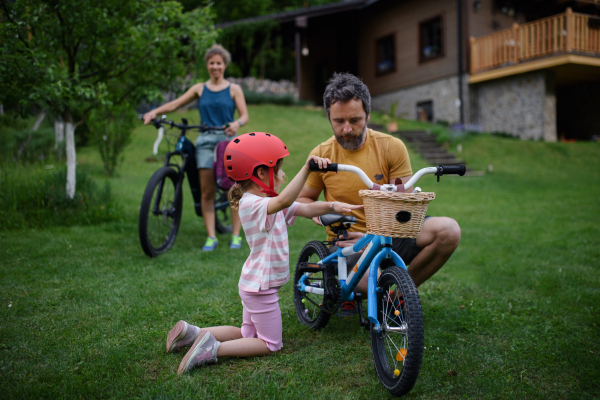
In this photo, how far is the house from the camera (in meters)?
13.0

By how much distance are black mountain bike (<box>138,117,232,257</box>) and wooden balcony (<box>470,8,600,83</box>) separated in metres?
12.0

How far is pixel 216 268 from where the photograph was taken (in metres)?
3.89

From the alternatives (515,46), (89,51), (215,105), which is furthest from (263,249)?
(515,46)

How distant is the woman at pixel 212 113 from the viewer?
4.52 m

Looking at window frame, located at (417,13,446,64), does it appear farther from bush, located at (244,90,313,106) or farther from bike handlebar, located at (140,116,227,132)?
bike handlebar, located at (140,116,227,132)

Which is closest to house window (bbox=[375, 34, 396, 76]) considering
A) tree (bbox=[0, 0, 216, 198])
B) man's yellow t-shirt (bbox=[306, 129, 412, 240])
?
tree (bbox=[0, 0, 216, 198])

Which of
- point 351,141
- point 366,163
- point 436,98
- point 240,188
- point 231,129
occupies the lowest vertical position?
point 240,188

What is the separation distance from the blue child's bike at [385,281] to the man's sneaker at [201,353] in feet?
2.31

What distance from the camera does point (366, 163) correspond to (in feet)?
8.89

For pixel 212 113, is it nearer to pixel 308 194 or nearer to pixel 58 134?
pixel 308 194

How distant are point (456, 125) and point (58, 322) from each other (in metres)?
14.5

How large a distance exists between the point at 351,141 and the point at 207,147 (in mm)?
2303

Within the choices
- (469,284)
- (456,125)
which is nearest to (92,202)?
(469,284)

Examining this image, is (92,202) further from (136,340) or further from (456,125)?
(456,125)
